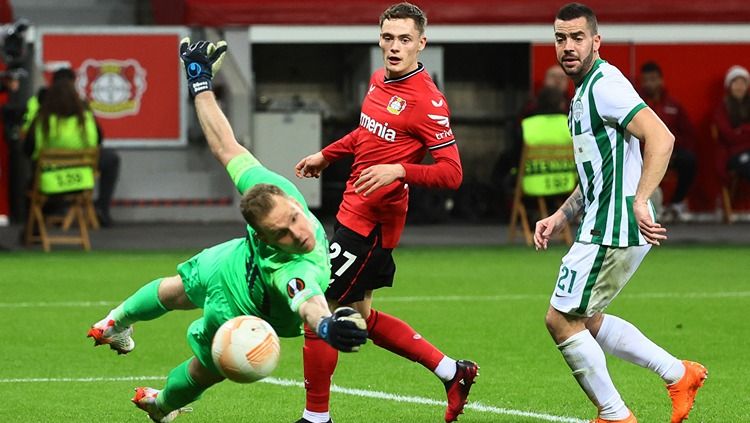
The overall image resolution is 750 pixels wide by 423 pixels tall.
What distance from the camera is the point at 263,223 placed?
5.80 metres

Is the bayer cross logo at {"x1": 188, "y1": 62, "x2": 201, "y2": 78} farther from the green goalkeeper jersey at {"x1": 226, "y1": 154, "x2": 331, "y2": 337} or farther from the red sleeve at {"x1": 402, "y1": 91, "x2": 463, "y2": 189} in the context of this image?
the red sleeve at {"x1": 402, "y1": 91, "x2": 463, "y2": 189}

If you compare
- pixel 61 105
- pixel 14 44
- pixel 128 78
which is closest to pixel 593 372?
pixel 61 105

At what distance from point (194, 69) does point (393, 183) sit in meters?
1.18

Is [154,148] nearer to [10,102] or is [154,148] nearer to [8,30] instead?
[10,102]

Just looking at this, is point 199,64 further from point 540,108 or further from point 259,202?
point 540,108

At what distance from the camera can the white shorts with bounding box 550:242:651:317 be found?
22.2 ft

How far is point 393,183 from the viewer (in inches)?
289

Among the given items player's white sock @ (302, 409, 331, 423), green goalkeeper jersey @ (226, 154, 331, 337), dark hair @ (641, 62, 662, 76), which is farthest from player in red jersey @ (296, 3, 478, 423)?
dark hair @ (641, 62, 662, 76)

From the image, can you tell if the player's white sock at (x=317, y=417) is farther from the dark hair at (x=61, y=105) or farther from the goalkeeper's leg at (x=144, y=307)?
the dark hair at (x=61, y=105)

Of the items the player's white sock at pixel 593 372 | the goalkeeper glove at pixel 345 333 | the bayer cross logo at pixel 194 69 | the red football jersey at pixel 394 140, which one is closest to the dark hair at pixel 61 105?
the red football jersey at pixel 394 140

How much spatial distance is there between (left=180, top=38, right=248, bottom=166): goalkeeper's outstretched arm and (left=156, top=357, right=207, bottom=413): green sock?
0.94m

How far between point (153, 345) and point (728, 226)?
1239 cm

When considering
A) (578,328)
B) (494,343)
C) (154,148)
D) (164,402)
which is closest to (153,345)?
(494,343)

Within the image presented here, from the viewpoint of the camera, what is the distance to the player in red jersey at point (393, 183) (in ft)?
24.6
